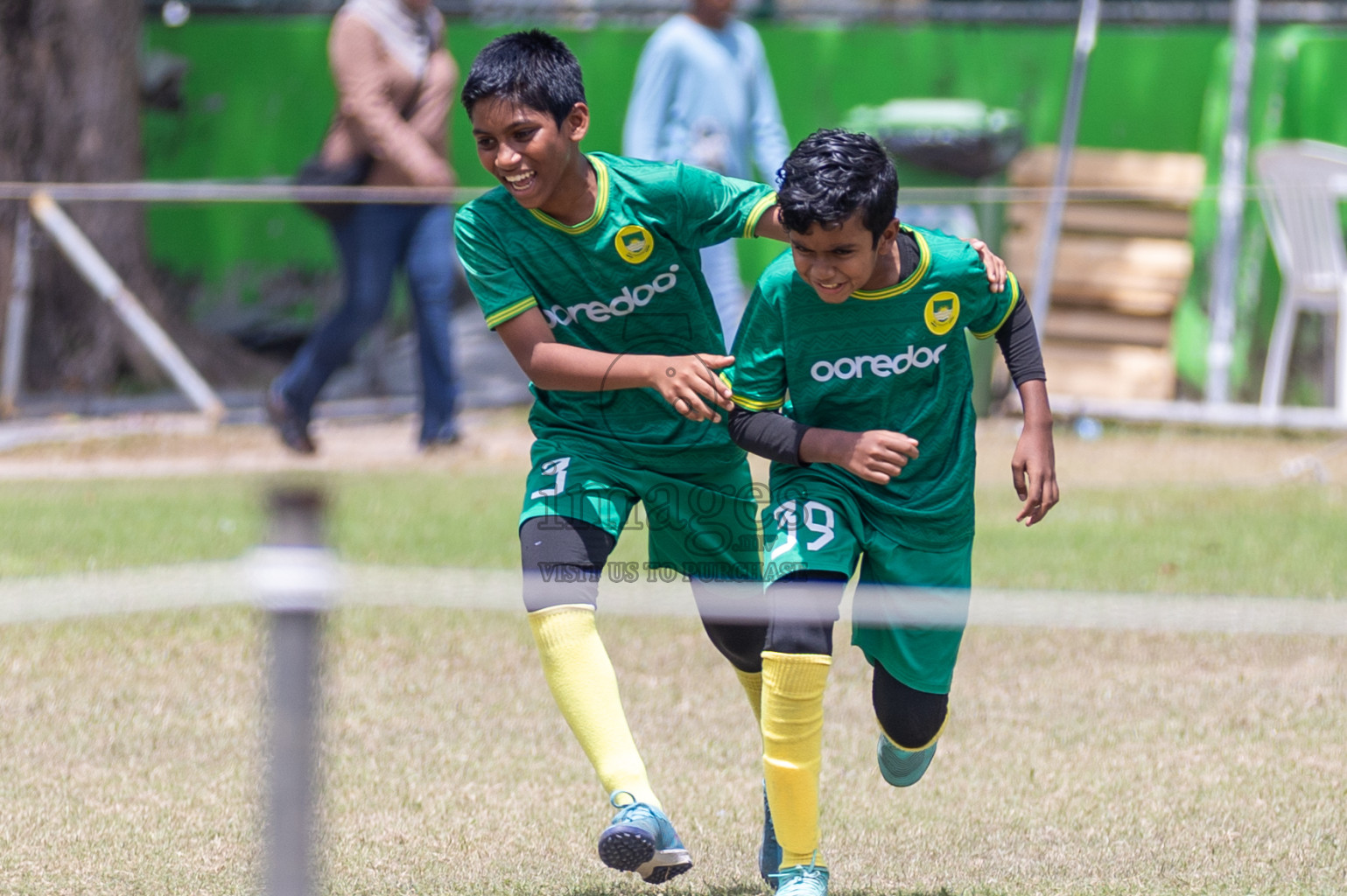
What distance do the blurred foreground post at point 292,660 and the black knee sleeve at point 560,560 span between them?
1268 mm

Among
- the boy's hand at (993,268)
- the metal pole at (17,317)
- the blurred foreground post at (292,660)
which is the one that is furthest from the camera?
the metal pole at (17,317)

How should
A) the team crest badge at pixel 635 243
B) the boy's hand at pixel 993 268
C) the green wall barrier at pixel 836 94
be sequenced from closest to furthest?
the boy's hand at pixel 993 268
the team crest badge at pixel 635 243
the green wall barrier at pixel 836 94

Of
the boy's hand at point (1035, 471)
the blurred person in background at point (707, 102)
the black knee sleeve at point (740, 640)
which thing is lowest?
the black knee sleeve at point (740, 640)

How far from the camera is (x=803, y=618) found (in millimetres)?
3195

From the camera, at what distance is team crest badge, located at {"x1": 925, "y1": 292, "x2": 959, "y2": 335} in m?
3.42

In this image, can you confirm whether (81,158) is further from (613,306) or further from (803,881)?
(803,881)

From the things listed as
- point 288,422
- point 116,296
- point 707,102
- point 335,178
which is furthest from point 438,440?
point 707,102

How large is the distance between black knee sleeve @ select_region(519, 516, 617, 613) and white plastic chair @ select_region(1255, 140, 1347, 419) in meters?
6.48

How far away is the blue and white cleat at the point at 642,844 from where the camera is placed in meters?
3.10

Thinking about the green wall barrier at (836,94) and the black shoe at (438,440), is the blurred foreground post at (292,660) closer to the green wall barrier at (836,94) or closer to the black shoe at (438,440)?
the black shoe at (438,440)

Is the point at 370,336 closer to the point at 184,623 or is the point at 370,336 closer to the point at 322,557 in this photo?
the point at 184,623

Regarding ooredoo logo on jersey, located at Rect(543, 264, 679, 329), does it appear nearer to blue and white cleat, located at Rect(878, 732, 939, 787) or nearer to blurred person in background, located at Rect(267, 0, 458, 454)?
blue and white cleat, located at Rect(878, 732, 939, 787)

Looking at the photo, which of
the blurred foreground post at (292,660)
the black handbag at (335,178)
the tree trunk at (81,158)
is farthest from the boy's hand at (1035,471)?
the tree trunk at (81,158)

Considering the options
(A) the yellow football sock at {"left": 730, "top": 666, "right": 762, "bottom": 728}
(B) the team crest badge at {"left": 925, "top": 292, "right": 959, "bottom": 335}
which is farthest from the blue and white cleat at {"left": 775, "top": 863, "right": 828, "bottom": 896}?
(B) the team crest badge at {"left": 925, "top": 292, "right": 959, "bottom": 335}
